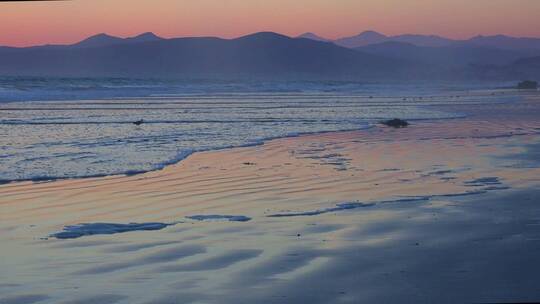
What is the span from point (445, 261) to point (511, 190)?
4.60 meters

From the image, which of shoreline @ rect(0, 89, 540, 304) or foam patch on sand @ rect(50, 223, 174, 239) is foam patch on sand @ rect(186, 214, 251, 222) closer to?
shoreline @ rect(0, 89, 540, 304)

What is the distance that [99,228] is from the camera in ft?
Result: 27.8

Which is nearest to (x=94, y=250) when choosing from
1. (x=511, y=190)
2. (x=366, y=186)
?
(x=366, y=186)

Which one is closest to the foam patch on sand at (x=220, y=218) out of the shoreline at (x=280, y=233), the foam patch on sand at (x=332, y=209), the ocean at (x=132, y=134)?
the shoreline at (x=280, y=233)

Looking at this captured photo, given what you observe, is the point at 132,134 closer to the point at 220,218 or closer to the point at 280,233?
the point at 220,218

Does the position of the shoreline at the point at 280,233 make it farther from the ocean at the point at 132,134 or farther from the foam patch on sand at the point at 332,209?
the ocean at the point at 132,134

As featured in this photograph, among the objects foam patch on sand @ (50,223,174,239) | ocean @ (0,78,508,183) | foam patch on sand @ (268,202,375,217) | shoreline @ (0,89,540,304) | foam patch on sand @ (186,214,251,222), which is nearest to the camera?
shoreline @ (0,89,540,304)

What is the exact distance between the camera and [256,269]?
6703 mm

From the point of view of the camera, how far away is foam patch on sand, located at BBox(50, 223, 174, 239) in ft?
26.8

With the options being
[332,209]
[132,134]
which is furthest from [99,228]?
[132,134]

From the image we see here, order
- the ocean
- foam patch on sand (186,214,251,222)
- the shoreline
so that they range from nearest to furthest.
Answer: the shoreline < foam patch on sand (186,214,251,222) < the ocean

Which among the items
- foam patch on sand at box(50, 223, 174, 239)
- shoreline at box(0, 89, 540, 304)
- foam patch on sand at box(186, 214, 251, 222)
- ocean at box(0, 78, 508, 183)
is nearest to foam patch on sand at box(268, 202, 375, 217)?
shoreline at box(0, 89, 540, 304)

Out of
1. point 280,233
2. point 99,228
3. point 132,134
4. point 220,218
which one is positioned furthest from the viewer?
point 132,134

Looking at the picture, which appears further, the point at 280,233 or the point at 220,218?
the point at 220,218
